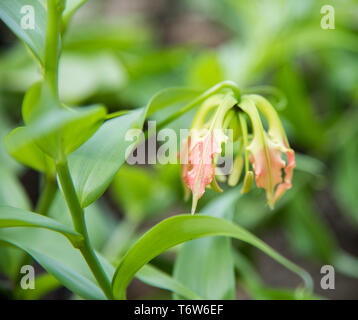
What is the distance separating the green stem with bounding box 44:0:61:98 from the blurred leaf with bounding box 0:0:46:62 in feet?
0.05

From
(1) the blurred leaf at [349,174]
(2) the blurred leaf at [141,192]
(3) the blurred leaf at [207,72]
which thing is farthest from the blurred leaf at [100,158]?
(1) the blurred leaf at [349,174]

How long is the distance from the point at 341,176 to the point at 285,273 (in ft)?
1.50

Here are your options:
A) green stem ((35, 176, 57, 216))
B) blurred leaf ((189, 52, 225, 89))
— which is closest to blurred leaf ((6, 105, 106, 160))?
green stem ((35, 176, 57, 216))

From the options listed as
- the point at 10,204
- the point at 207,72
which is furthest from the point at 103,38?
the point at 10,204

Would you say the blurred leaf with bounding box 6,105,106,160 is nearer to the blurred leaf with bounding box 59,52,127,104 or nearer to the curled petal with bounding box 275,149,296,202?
the curled petal with bounding box 275,149,296,202

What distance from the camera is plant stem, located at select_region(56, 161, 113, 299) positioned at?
50 cm

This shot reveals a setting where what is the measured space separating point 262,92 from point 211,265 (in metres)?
0.83

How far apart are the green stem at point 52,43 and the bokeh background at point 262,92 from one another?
0.53 metres

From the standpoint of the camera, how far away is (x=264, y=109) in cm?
55

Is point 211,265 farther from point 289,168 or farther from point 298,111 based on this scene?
point 298,111

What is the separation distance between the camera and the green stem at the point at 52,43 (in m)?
0.49

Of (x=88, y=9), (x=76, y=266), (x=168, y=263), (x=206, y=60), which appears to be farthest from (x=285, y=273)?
(x=88, y=9)
